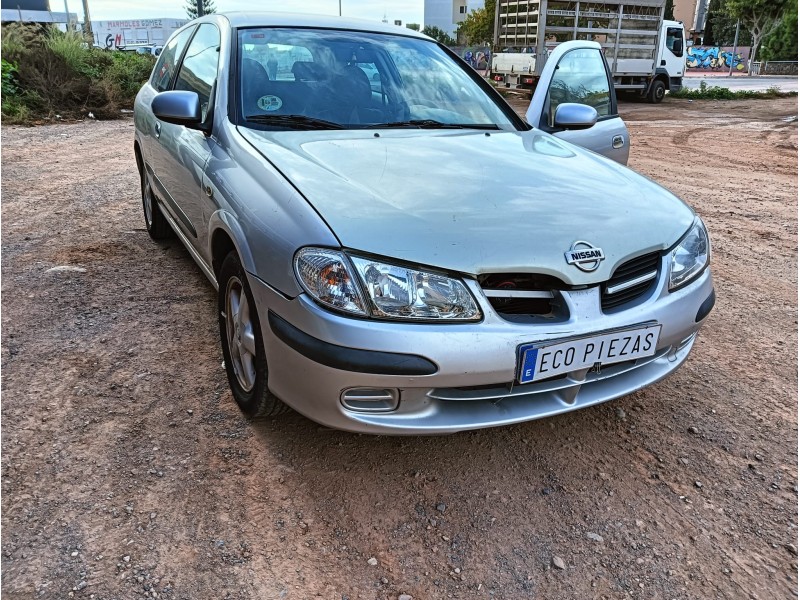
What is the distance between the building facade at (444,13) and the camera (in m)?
84.8

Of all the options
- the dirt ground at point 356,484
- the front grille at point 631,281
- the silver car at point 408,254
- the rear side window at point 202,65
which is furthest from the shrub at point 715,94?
the front grille at point 631,281

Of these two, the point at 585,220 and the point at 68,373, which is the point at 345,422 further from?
the point at 68,373

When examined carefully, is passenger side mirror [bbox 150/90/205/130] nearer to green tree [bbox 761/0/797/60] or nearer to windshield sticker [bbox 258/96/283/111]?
windshield sticker [bbox 258/96/283/111]

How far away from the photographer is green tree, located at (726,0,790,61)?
3981 centimetres

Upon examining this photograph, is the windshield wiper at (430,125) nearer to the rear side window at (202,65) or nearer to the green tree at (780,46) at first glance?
the rear side window at (202,65)

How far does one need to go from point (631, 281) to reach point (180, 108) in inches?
82.0

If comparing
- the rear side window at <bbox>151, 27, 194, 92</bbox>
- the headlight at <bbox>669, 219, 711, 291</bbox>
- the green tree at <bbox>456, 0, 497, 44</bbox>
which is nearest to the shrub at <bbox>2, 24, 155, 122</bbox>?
the rear side window at <bbox>151, 27, 194, 92</bbox>

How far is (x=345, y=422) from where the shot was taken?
2.05m

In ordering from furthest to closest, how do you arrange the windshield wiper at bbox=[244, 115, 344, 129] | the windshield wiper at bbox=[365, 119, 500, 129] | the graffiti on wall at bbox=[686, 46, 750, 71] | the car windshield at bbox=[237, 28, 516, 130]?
the graffiti on wall at bbox=[686, 46, 750, 71] → the windshield wiper at bbox=[365, 119, 500, 129] → the car windshield at bbox=[237, 28, 516, 130] → the windshield wiper at bbox=[244, 115, 344, 129]

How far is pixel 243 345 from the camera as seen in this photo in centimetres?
248

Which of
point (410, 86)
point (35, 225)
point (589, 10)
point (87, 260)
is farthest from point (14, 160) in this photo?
point (589, 10)

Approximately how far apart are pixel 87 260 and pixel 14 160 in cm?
491

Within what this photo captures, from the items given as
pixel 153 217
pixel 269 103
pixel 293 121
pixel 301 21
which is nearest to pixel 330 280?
pixel 293 121

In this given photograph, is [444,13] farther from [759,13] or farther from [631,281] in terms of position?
[631,281]
